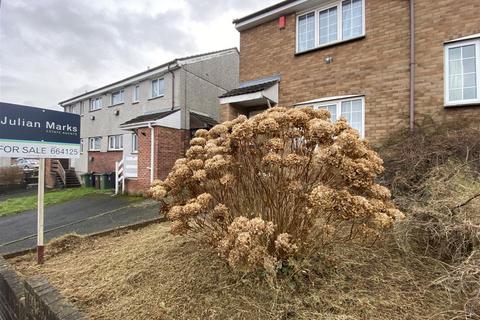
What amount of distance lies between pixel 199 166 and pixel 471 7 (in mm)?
8119

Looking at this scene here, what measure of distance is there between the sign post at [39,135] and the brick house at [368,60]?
19.2ft

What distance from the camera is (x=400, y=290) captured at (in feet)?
8.25

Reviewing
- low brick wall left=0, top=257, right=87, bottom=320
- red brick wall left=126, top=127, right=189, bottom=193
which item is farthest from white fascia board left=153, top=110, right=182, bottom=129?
low brick wall left=0, top=257, right=87, bottom=320

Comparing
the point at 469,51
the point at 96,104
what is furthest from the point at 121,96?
the point at 469,51

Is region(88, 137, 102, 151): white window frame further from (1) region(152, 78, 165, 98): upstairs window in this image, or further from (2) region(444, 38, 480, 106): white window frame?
(2) region(444, 38, 480, 106): white window frame

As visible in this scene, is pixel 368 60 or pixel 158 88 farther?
pixel 158 88

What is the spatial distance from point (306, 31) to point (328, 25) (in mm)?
782

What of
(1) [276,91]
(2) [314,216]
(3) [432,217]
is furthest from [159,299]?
(1) [276,91]

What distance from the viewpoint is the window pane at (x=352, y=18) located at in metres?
8.16

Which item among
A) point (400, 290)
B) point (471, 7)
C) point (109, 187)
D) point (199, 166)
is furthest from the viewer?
point (109, 187)

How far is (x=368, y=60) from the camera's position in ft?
25.8

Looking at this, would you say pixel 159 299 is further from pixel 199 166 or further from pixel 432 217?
pixel 432 217

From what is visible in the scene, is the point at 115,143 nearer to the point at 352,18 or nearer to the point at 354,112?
the point at 354,112

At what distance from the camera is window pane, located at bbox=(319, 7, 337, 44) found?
8586 millimetres
